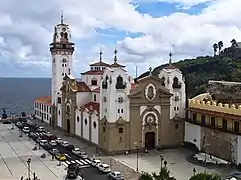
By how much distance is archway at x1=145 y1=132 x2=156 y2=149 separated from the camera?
204ft

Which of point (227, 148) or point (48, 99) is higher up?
point (48, 99)

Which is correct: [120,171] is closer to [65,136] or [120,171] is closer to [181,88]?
[181,88]

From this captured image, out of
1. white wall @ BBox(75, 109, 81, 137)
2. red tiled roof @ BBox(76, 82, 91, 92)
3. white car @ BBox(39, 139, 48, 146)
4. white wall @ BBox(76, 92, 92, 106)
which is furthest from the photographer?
red tiled roof @ BBox(76, 82, 91, 92)

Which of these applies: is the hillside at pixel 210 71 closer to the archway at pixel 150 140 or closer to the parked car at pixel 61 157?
the archway at pixel 150 140

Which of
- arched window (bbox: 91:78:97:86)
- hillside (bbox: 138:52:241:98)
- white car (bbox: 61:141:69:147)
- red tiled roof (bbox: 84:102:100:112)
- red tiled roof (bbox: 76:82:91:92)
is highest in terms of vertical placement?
hillside (bbox: 138:52:241:98)

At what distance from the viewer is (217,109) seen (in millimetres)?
56906

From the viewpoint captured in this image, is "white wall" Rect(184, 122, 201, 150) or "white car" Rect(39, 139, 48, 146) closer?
"white wall" Rect(184, 122, 201, 150)

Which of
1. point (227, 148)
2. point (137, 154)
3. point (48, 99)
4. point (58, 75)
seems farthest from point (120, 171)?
point (48, 99)

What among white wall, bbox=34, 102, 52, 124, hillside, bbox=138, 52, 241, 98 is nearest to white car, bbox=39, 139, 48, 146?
white wall, bbox=34, 102, 52, 124

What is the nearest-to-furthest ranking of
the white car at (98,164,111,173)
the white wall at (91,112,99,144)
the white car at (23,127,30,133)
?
the white car at (98,164,111,173), the white wall at (91,112,99,144), the white car at (23,127,30,133)

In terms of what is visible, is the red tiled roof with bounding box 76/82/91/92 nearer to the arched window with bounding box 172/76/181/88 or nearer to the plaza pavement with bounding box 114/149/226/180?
the arched window with bounding box 172/76/181/88

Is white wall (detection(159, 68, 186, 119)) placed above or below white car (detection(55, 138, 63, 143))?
above

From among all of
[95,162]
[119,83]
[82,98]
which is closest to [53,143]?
[82,98]

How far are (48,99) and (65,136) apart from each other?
22.6 m
